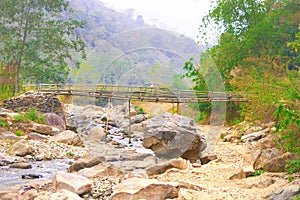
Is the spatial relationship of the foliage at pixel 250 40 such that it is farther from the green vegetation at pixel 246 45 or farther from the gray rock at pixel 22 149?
the gray rock at pixel 22 149

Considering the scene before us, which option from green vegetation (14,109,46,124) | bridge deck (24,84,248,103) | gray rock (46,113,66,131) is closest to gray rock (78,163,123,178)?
bridge deck (24,84,248,103)

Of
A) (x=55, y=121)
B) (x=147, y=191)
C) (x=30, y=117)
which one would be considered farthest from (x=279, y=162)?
(x=55, y=121)

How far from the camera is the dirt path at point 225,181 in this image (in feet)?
14.2

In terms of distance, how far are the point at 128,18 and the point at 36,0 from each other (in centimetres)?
4990

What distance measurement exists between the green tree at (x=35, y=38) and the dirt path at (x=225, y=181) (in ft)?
45.0

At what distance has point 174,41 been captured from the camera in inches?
300

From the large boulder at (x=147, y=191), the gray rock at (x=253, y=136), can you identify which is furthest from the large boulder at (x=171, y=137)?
the large boulder at (x=147, y=191)

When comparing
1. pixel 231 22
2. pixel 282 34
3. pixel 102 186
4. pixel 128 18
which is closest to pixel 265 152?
pixel 102 186

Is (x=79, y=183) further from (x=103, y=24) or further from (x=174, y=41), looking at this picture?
A: (x=103, y=24)

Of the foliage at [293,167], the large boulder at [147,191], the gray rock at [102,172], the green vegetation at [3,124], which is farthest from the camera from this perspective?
the green vegetation at [3,124]

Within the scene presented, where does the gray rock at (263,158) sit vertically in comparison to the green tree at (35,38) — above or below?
below

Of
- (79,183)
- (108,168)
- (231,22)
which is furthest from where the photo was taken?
(231,22)

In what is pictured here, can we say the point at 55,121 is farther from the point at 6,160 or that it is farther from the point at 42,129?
the point at 6,160

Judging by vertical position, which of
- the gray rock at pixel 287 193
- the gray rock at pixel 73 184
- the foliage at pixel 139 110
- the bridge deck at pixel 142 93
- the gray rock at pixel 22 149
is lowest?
the gray rock at pixel 22 149
